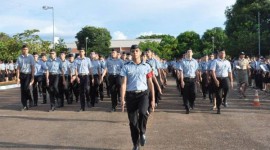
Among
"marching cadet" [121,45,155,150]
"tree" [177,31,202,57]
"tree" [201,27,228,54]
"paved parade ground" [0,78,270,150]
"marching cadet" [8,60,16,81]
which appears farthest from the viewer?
"tree" [177,31,202,57]

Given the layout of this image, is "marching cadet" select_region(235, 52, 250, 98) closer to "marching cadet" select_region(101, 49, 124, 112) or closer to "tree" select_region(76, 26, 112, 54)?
"marching cadet" select_region(101, 49, 124, 112)

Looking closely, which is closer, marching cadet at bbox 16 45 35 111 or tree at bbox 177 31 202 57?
marching cadet at bbox 16 45 35 111

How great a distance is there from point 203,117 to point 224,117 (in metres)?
0.60

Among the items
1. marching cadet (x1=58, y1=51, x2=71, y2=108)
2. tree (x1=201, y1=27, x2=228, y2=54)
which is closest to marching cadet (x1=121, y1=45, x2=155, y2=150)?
marching cadet (x1=58, y1=51, x2=71, y2=108)

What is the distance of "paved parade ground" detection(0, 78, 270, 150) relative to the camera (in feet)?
29.1

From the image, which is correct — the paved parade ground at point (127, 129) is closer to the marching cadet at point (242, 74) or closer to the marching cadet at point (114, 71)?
the marching cadet at point (114, 71)

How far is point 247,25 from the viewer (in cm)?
6188

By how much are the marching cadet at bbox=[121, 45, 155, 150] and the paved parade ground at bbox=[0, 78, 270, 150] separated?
51 cm

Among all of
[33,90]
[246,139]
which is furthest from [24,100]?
[246,139]

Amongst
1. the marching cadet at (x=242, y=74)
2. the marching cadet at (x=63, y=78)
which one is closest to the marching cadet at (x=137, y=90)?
the marching cadet at (x=63, y=78)

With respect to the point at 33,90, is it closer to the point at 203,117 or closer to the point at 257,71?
the point at 203,117

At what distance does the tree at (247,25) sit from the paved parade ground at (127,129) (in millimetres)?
40258

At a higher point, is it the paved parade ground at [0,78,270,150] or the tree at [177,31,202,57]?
the tree at [177,31,202,57]

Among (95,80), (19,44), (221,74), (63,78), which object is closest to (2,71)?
(19,44)
